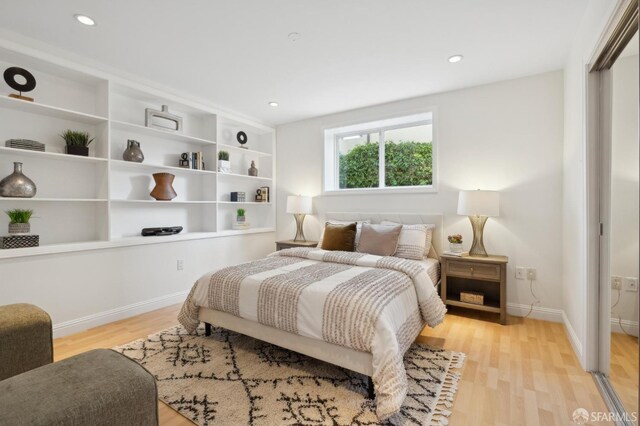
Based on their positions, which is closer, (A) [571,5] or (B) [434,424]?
(B) [434,424]

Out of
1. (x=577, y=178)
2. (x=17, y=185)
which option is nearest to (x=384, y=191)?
(x=577, y=178)

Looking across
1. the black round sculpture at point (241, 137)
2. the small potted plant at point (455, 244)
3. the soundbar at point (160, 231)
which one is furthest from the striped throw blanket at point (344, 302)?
the black round sculpture at point (241, 137)

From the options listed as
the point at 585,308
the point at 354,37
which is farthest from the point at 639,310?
the point at 354,37

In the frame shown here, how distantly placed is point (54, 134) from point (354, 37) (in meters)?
2.87

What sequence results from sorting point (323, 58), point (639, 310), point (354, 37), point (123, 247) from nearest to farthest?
point (639, 310), point (354, 37), point (323, 58), point (123, 247)

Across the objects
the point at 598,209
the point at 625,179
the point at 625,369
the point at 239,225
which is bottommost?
the point at 625,369

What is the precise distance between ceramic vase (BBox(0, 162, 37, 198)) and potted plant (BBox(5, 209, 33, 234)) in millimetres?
163

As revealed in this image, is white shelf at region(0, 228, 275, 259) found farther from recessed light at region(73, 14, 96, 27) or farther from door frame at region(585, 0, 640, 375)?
door frame at region(585, 0, 640, 375)

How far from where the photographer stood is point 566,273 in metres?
2.76

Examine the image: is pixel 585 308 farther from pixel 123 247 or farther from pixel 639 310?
pixel 123 247

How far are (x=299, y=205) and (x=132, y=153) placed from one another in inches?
82.7

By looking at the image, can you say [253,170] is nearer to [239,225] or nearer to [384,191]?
[239,225]

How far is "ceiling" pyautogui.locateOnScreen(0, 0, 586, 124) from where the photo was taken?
208 centimetres

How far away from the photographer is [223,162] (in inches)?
165
